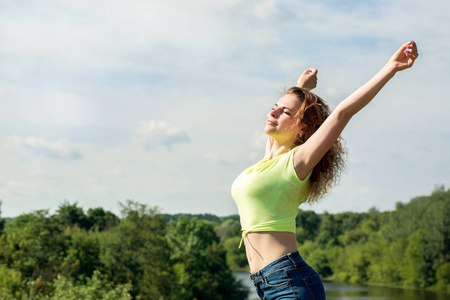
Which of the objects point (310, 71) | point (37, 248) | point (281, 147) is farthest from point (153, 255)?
point (281, 147)

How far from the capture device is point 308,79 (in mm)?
2959

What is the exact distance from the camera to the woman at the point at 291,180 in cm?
212

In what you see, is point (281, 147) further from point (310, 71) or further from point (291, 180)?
point (310, 71)

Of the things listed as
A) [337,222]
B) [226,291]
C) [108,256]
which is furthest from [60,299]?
[337,222]

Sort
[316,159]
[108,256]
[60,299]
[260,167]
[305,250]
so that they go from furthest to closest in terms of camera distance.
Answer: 1. [305,250]
2. [108,256]
3. [60,299]
4. [260,167]
5. [316,159]

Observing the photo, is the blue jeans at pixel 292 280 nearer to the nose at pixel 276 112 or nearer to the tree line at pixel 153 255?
the nose at pixel 276 112

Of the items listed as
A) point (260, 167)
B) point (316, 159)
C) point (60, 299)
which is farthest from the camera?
point (60, 299)

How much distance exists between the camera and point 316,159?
2.18 metres

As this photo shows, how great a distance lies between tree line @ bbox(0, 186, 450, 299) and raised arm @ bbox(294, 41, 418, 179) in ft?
51.5

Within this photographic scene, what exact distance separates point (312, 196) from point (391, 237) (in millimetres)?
53614

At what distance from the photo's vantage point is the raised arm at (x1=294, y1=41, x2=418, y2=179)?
6.89 ft

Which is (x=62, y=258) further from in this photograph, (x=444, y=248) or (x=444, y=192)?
(x=444, y=192)

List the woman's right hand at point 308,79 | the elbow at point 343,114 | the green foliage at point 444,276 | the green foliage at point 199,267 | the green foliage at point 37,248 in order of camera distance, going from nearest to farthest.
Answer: the elbow at point 343,114 < the woman's right hand at point 308,79 < the green foliage at point 37,248 < the green foliage at point 199,267 < the green foliage at point 444,276

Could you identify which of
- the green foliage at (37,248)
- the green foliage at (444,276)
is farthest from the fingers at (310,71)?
the green foliage at (444,276)
